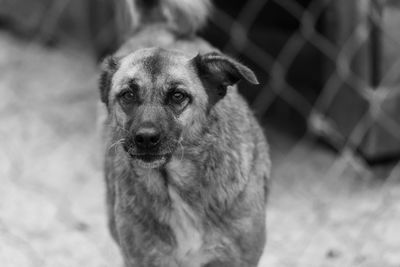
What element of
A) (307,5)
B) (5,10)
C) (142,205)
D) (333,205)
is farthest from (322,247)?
(5,10)

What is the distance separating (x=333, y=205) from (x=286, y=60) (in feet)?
1.91

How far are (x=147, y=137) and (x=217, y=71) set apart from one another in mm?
183

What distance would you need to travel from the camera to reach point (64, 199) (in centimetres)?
178

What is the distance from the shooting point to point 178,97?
114 cm

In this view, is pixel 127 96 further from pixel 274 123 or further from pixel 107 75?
pixel 274 123

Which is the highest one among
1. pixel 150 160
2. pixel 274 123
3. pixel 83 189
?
pixel 150 160

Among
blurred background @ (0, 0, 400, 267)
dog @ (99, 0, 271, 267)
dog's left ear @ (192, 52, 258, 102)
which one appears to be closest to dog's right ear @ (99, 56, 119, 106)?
dog @ (99, 0, 271, 267)

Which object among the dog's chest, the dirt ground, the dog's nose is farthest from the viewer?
the dirt ground

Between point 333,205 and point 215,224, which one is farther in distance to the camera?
point 333,205

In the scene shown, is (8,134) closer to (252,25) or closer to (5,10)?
(5,10)

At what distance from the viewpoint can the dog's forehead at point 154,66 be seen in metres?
1.14

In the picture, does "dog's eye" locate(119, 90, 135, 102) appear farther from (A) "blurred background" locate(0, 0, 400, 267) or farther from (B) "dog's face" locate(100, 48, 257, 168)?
(A) "blurred background" locate(0, 0, 400, 267)

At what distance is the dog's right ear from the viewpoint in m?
1.24

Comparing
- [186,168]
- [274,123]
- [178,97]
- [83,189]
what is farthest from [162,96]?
[274,123]
